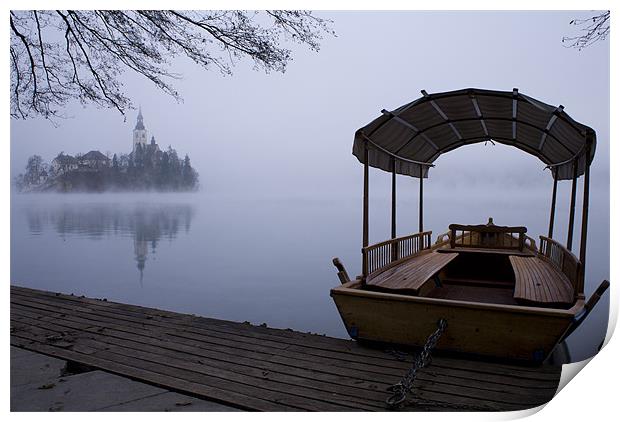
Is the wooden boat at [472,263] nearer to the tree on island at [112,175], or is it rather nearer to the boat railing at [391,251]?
the boat railing at [391,251]

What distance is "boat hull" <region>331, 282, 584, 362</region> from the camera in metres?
3.74

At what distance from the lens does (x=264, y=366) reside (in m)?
3.94

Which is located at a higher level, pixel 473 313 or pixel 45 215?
pixel 45 215

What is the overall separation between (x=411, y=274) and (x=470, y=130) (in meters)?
2.58

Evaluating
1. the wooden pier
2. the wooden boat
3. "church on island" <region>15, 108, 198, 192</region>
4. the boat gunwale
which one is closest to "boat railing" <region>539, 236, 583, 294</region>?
the wooden boat

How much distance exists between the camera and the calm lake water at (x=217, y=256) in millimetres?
4812

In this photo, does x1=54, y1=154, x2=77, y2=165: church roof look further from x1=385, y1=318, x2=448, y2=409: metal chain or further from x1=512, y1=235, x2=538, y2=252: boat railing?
x1=512, y1=235, x2=538, y2=252: boat railing

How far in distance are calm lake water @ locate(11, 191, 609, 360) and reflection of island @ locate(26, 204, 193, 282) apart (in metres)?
0.04

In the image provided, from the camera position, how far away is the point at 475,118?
5926mm

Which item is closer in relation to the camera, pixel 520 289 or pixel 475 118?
pixel 520 289

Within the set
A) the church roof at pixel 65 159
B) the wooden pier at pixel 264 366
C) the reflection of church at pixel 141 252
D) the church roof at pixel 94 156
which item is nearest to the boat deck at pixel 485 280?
the wooden pier at pixel 264 366

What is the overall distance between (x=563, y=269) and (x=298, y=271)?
16665 millimetres
